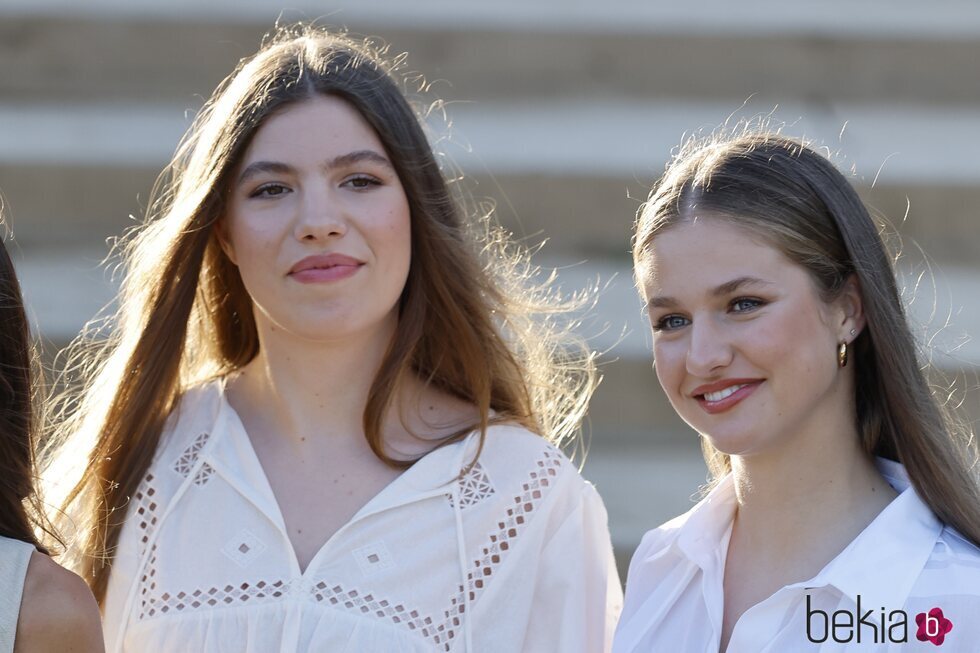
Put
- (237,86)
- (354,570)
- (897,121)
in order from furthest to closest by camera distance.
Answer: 1. (897,121)
2. (237,86)
3. (354,570)

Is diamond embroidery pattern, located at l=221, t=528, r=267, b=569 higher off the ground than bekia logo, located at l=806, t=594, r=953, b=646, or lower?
higher

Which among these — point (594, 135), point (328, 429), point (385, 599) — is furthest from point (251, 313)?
point (594, 135)

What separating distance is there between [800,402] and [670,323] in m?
0.26

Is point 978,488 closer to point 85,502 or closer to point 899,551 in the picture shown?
point 899,551

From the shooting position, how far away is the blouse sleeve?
2910 mm

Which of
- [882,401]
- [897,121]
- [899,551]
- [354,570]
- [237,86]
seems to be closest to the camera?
[899,551]

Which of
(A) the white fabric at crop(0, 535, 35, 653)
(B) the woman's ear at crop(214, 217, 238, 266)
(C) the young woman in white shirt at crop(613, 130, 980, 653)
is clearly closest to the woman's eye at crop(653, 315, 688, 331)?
(C) the young woman in white shirt at crop(613, 130, 980, 653)

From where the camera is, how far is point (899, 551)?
2344 millimetres

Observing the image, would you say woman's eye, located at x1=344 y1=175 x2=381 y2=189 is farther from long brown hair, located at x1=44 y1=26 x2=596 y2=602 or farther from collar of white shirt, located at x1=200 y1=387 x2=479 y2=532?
collar of white shirt, located at x1=200 y1=387 x2=479 y2=532

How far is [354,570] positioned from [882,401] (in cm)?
102

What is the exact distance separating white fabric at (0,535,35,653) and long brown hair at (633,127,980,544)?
1161 mm

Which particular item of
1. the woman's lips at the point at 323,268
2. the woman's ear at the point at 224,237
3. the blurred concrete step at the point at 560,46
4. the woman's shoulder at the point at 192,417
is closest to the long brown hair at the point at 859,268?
the woman's lips at the point at 323,268

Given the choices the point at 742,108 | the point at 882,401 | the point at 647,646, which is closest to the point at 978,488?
the point at 882,401

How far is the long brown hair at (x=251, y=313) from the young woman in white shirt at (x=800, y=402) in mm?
631
